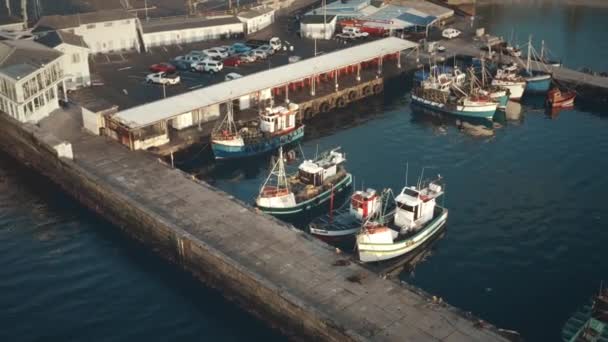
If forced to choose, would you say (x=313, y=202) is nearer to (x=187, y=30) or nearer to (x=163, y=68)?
(x=163, y=68)

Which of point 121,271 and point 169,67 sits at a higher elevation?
point 169,67

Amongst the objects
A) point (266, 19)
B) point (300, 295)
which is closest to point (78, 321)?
point (300, 295)

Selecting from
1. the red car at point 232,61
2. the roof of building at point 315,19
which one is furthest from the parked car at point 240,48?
the roof of building at point 315,19

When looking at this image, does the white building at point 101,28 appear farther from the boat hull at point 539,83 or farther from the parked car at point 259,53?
the boat hull at point 539,83

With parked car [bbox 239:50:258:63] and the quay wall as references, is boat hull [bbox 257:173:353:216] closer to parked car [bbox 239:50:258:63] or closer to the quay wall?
the quay wall

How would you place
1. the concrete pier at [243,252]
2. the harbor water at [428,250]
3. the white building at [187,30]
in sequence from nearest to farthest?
the concrete pier at [243,252] < the harbor water at [428,250] < the white building at [187,30]

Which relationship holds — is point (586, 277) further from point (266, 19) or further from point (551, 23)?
point (551, 23)
